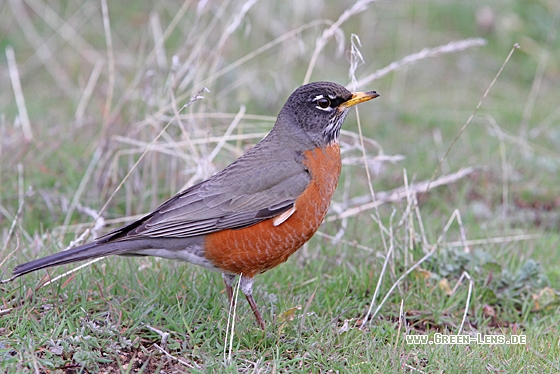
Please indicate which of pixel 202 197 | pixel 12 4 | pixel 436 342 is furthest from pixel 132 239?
pixel 12 4

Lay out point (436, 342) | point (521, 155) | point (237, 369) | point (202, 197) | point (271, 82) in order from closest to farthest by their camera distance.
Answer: point (237, 369), point (436, 342), point (202, 197), point (521, 155), point (271, 82)

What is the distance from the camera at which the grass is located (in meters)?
4.07

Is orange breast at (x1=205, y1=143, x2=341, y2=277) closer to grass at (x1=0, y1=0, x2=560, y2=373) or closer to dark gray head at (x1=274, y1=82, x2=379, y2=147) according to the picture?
grass at (x1=0, y1=0, x2=560, y2=373)

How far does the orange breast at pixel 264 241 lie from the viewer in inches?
171

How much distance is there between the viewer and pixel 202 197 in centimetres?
458

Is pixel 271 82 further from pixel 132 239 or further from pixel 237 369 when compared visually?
pixel 237 369

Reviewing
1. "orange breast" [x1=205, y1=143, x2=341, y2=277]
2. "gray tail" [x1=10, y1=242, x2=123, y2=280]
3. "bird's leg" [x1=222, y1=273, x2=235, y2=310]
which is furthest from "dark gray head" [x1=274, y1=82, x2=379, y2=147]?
"gray tail" [x1=10, y1=242, x2=123, y2=280]

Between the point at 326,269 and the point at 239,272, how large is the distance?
936mm

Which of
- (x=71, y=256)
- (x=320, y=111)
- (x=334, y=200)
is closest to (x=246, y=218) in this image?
(x=320, y=111)

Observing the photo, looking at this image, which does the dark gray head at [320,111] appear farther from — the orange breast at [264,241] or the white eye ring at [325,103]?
the orange breast at [264,241]

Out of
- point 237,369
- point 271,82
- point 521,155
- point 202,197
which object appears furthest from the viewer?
point 271,82

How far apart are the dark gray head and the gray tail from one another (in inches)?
56.0

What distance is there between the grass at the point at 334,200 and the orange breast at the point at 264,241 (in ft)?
0.97

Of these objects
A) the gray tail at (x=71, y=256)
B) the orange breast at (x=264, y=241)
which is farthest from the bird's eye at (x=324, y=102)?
the gray tail at (x=71, y=256)
